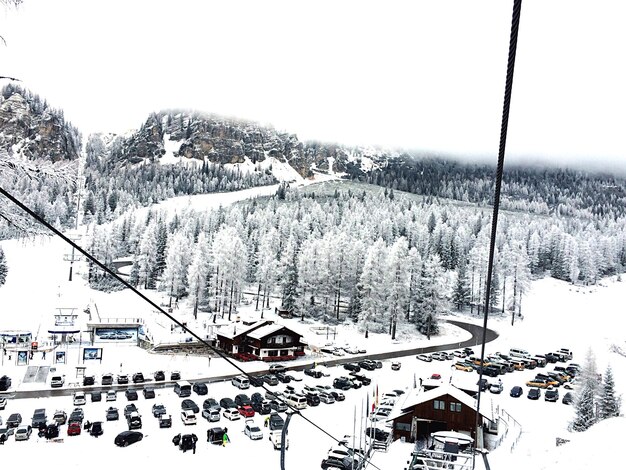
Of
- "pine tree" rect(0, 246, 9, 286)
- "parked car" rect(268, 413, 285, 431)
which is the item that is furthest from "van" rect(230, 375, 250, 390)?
"pine tree" rect(0, 246, 9, 286)

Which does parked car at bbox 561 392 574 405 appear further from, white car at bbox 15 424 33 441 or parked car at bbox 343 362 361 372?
white car at bbox 15 424 33 441

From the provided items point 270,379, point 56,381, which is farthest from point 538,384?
point 56,381

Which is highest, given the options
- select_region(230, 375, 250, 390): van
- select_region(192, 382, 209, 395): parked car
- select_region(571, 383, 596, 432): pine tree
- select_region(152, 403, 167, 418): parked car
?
select_region(571, 383, 596, 432): pine tree

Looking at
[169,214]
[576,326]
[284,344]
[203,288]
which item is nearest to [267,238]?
[203,288]

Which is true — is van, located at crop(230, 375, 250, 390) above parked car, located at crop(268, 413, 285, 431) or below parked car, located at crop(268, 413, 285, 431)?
below

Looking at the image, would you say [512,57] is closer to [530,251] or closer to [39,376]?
[39,376]

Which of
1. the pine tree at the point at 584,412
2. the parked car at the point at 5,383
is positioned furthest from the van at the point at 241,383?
the pine tree at the point at 584,412

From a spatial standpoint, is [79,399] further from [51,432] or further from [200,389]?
[200,389]
